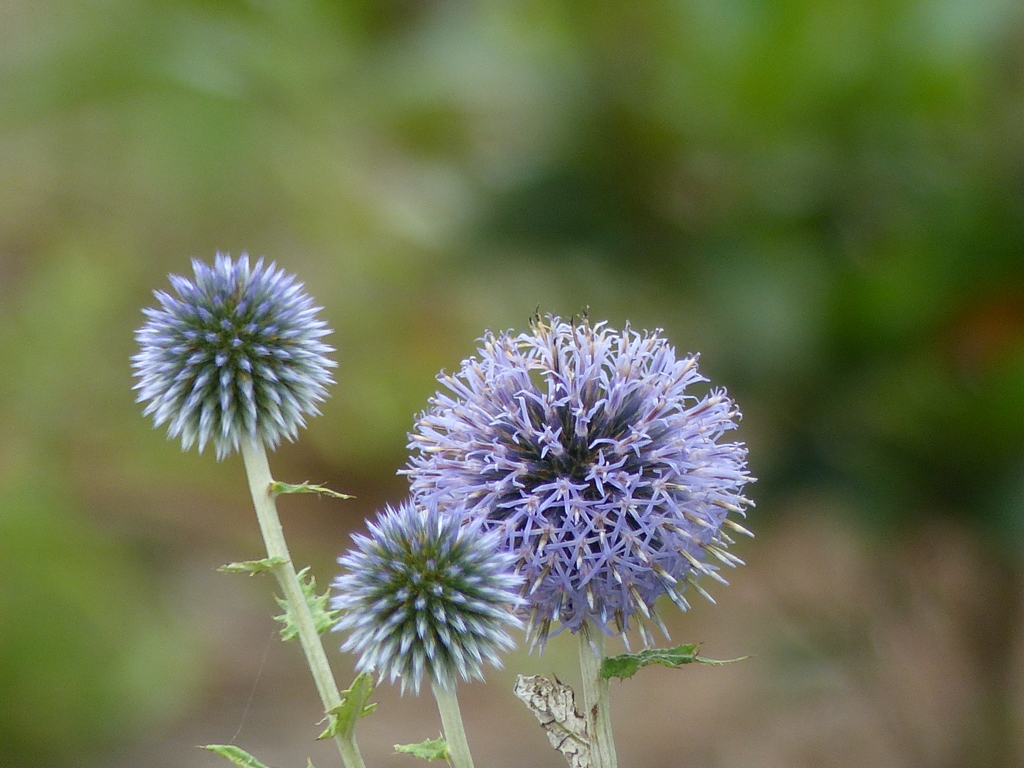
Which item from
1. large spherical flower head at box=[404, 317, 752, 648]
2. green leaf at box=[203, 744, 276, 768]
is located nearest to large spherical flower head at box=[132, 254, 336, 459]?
large spherical flower head at box=[404, 317, 752, 648]

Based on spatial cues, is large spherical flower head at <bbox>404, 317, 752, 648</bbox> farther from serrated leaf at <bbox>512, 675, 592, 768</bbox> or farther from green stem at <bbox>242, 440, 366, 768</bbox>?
green stem at <bbox>242, 440, 366, 768</bbox>

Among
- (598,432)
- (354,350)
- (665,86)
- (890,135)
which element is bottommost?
(598,432)

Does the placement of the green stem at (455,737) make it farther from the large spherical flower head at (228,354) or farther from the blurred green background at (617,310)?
the blurred green background at (617,310)

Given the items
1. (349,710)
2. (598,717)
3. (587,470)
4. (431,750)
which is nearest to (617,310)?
(587,470)

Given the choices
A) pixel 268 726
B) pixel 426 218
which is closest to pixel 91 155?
pixel 426 218

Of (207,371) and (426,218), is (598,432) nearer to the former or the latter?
(207,371)
